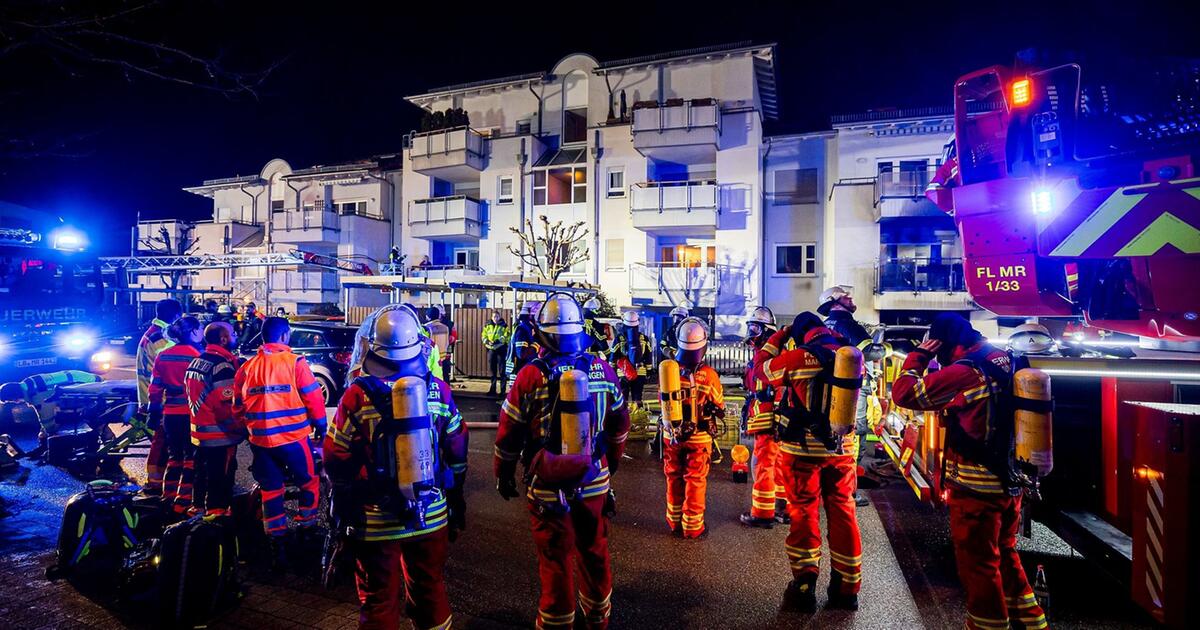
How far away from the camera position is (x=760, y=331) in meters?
7.04

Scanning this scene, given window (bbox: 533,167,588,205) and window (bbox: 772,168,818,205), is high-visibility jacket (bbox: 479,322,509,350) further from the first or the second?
window (bbox: 772,168,818,205)

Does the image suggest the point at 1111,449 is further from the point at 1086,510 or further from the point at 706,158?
the point at 706,158

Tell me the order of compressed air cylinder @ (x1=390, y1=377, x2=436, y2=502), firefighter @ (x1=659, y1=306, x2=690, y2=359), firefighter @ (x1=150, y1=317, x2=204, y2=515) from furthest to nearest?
firefighter @ (x1=659, y1=306, x2=690, y2=359), firefighter @ (x1=150, y1=317, x2=204, y2=515), compressed air cylinder @ (x1=390, y1=377, x2=436, y2=502)

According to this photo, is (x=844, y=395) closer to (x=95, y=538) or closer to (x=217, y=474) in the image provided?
(x=217, y=474)

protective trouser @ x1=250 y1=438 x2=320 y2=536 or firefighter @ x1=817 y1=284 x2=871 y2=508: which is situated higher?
firefighter @ x1=817 y1=284 x2=871 y2=508

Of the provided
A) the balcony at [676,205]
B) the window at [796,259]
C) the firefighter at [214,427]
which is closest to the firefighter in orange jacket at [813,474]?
the firefighter at [214,427]

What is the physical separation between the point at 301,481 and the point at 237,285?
3106cm

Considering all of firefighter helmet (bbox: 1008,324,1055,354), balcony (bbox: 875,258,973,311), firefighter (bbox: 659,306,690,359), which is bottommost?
firefighter (bbox: 659,306,690,359)

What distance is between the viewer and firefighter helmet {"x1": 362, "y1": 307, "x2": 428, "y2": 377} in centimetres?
296

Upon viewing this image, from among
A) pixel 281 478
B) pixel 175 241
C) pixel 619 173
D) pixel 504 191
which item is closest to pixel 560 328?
pixel 281 478

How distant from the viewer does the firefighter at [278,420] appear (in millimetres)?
4480

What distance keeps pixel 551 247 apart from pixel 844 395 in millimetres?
21269

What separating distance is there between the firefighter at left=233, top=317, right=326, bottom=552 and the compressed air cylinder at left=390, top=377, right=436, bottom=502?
235 centimetres

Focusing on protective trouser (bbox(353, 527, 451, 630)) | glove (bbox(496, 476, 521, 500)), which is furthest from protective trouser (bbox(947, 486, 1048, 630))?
protective trouser (bbox(353, 527, 451, 630))
